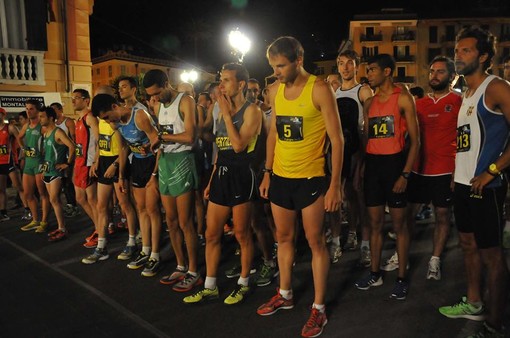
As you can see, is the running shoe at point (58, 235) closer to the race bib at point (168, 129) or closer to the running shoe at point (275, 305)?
the race bib at point (168, 129)

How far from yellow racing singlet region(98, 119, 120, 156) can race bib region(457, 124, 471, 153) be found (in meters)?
3.93

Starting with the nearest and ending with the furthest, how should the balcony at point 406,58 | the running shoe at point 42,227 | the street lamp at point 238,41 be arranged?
the running shoe at point 42,227 → the street lamp at point 238,41 → the balcony at point 406,58

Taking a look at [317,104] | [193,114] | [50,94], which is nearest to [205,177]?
[193,114]

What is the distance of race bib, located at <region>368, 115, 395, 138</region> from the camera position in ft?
14.2

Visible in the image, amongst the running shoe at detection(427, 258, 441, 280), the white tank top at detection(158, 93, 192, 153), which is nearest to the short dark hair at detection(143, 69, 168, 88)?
the white tank top at detection(158, 93, 192, 153)

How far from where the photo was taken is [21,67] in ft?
45.4

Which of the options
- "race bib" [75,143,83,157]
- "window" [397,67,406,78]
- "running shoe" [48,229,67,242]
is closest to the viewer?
"race bib" [75,143,83,157]

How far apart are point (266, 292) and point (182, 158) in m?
1.59

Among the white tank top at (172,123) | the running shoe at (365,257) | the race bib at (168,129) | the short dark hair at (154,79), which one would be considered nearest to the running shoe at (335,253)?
the running shoe at (365,257)

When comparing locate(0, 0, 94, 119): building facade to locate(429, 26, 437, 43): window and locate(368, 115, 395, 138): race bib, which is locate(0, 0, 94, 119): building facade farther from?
locate(429, 26, 437, 43): window

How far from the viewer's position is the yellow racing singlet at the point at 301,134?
356 centimetres

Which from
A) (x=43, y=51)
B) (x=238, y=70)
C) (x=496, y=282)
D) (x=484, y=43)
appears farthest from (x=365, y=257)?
(x=43, y=51)

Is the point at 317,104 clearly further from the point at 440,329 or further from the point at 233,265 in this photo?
the point at 233,265

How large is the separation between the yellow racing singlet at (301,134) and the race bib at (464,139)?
3.45ft
